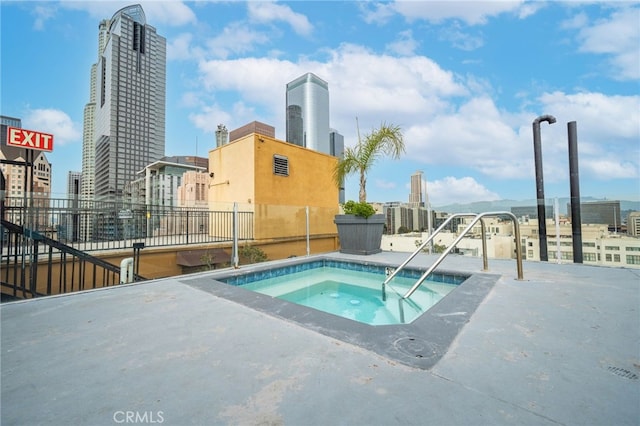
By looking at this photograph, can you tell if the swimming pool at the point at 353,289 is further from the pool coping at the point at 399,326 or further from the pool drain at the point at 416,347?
the pool drain at the point at 416,347

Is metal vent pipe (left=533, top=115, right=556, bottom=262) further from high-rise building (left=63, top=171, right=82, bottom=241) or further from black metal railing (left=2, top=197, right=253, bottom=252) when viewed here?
high-rise building (left=63, top=171, right=82, bottom=241)

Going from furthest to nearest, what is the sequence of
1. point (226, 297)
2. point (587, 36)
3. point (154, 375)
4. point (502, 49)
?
point (502, 49), point (587, 36), point (226, 297), point (154, 375)

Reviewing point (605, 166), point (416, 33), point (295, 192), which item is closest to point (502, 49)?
point (416, 33)

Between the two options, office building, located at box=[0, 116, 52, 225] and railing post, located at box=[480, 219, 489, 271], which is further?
railing post, located at box=[480, 219, 489, 271]

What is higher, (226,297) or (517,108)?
(517,108)

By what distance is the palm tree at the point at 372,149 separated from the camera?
299 inches

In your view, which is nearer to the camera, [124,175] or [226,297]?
[226,297]

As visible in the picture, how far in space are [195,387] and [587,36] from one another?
35.0 feet

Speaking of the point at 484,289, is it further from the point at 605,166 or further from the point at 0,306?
the point at 605,166

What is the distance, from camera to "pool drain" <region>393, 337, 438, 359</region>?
5.50 ft

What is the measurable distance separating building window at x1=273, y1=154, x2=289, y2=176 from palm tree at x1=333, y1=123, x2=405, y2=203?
6.03 ft

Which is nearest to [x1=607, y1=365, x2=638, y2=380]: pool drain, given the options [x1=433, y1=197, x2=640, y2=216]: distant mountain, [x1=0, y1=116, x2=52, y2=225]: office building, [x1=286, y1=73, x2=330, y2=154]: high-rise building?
[x1=433, y1=197, x2=640, y2=216]: distant mountain

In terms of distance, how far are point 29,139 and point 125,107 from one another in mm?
77287

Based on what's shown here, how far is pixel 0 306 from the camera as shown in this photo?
2746 millimetres
